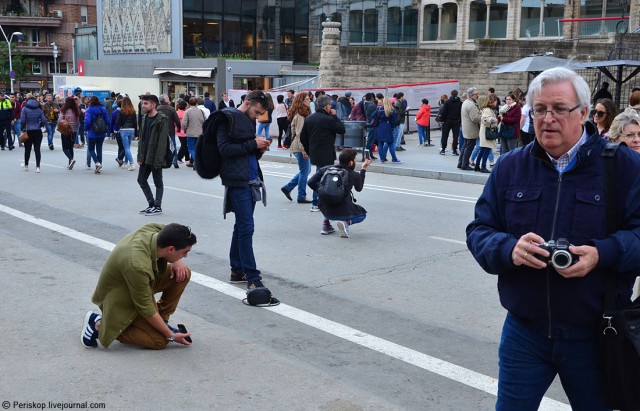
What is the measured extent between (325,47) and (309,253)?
22.9 metres

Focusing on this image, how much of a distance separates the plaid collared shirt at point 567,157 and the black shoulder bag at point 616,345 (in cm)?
14

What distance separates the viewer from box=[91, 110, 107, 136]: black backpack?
1695cm

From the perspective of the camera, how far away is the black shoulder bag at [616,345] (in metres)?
2.80

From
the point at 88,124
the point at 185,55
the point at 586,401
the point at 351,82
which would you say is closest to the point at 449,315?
the point at 586,401

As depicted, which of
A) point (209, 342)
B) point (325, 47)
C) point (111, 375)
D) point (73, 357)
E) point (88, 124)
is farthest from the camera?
point (325, 47)

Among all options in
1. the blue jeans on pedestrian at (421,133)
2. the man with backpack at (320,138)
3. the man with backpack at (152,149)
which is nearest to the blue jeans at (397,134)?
the blue jeans on pedestrian at (421,133)

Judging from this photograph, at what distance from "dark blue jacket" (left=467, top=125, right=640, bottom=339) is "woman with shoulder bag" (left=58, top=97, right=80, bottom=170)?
52.2ft

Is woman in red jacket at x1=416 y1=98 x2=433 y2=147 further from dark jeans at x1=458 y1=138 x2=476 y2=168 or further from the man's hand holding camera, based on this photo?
the man's hand holding camera

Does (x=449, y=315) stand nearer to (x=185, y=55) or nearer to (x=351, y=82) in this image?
(x=351, y=82)

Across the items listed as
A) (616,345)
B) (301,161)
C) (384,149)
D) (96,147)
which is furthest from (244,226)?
(384,149)

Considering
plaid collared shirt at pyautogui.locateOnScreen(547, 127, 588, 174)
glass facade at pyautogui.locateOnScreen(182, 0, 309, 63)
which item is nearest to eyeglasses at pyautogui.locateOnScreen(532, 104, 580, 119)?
plaid collared shirt at pyautogui.locateOnScreen(547, 127, 588, 174)

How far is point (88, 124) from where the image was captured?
17016 mm

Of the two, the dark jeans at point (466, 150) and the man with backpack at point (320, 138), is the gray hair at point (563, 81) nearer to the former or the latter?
the man with backpack at point (320, 138)

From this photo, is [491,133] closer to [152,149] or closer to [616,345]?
[152,149]
